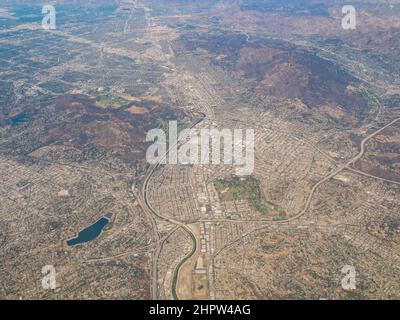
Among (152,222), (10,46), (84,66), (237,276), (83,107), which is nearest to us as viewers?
(237,276)

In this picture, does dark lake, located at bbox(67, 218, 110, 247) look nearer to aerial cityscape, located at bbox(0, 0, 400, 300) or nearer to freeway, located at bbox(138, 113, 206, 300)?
aerial cityscape, located at bbox(0, 0, 400, 300)

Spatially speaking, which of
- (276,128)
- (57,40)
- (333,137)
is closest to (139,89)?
(276,128)

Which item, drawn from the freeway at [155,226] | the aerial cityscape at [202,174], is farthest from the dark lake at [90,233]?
the freeway at [155,226]

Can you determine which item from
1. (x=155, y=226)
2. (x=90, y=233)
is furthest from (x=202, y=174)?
(x=90, y=233)

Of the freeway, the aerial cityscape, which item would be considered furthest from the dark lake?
the freeway

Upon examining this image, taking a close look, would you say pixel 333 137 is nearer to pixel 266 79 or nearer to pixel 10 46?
pixel 266 79

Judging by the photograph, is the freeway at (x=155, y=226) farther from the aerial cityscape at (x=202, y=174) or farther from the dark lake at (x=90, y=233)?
the dark lake at (x=90, y=233)
